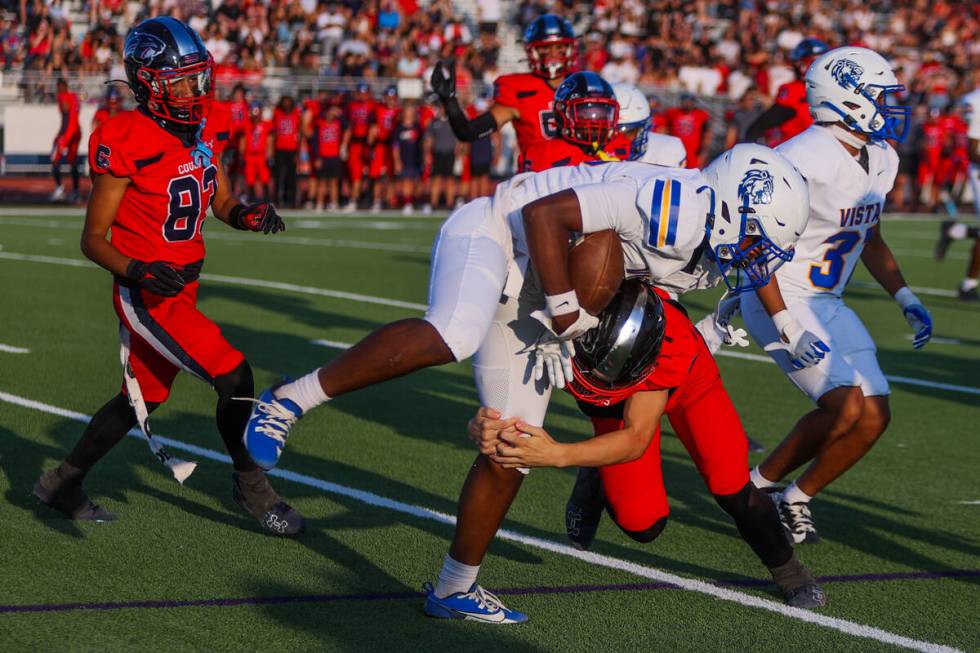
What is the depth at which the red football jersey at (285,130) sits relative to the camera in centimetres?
2038

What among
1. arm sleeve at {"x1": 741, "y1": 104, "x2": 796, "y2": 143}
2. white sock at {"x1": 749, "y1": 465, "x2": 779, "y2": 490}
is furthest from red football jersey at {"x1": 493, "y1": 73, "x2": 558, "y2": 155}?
white sock at {"x1": 749, "y1": 465, "x2": 779, "y2": 490}

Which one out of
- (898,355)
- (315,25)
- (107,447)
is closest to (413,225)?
(315,25)

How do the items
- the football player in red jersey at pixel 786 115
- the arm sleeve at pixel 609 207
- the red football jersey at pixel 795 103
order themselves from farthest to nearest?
the red football jersey at pixel 795 103 → the football player in red jersey at pixel 786 115 → the arm sleeve at pixel 609 207

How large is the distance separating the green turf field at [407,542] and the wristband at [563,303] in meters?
0.97

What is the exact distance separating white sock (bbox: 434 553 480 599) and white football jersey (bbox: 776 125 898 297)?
1.94 m

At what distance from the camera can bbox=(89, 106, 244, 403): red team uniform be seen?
15.5 ft

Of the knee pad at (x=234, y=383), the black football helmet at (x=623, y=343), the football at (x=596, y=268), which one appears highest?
the football at (x=596, y=268)

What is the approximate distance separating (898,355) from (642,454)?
6.11 m

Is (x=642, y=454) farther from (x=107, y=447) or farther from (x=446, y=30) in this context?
(x=446, y=30)

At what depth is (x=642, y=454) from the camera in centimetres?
394

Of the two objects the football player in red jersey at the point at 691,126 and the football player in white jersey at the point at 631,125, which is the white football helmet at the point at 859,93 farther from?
the football player in red jersey at the point at 691,126

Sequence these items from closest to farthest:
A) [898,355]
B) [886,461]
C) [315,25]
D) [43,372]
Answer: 1. [886,461]
2. [43,372]
3. [898,355]
4. [315,25]

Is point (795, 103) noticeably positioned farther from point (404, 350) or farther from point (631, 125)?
point (404, 350)

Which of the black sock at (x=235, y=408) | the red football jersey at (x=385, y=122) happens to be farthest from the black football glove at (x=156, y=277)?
the red football jersey at (x=385, y=122)
